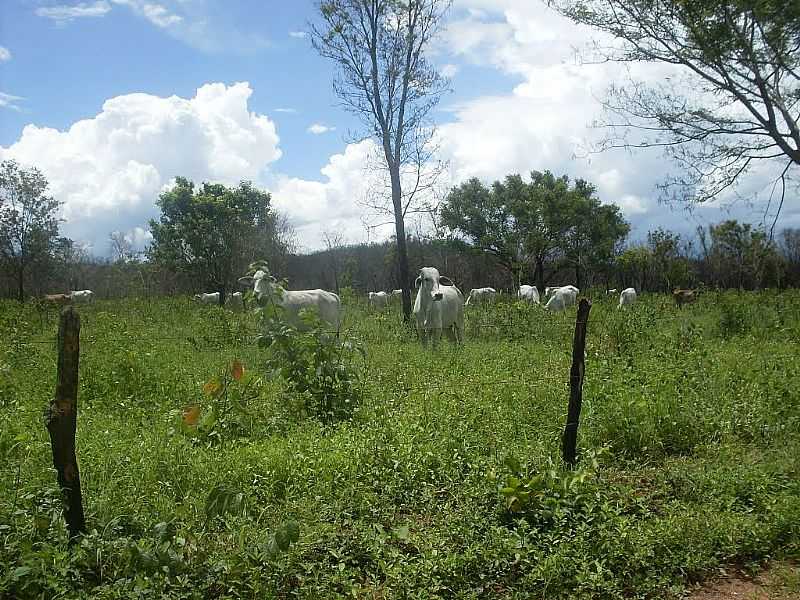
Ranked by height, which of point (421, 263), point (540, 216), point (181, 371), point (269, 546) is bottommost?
point (269, 546)

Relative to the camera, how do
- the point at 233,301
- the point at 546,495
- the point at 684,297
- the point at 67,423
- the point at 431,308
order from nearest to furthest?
the point at 67,423
the point at 546,495
the point at 431,308
the point at 684,297
the point at 233,301

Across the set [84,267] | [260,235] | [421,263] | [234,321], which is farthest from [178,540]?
[84,267]

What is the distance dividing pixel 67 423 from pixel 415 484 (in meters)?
2.46

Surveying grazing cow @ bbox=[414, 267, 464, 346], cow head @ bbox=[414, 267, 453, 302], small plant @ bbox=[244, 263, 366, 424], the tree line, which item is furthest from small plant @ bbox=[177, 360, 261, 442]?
the tree line

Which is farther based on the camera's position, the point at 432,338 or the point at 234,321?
the point at 234,321

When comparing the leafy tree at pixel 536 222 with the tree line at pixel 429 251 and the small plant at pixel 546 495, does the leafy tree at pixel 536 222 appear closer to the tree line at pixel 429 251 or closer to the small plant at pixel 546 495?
the tree line at pixel 429 251

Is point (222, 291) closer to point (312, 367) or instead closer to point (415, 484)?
point (312, 367)

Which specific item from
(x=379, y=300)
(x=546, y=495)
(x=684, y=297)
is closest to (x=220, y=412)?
(x=546, y=495)

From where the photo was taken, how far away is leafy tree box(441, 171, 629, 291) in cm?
3269

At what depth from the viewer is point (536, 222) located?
32.8m

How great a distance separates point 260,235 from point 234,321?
11.2 meters

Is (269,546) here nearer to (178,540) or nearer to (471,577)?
(178,540)

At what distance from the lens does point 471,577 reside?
378 centimetres

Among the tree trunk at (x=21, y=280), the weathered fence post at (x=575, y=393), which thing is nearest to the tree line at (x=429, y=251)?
the tree trunk at (x=21, y=280)
